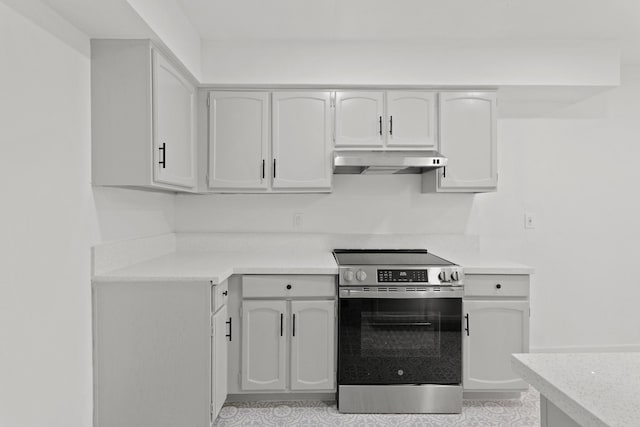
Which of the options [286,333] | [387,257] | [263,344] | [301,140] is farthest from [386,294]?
[301,140]

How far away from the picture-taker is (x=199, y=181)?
9.50 feet

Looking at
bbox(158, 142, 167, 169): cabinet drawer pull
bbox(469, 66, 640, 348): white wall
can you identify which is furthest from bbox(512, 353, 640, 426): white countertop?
bbox(469, 66, 640, 348): white wall

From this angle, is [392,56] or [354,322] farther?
[392,56]

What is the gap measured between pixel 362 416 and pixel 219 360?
882 mm

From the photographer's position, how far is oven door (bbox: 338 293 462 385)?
8.05ft

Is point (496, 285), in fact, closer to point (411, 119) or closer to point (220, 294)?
point (411, 119)

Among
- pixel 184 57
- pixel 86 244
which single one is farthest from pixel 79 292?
pixel 184 57

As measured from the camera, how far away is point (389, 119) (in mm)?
2861

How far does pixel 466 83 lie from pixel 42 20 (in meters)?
2.33

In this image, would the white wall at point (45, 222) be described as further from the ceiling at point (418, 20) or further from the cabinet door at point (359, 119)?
the cabinet door at point (359, 119)

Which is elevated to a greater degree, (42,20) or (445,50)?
(445,50)

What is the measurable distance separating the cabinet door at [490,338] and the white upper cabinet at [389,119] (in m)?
1.10

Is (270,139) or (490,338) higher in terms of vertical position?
(270,139)

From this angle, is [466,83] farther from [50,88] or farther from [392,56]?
[50,88]
